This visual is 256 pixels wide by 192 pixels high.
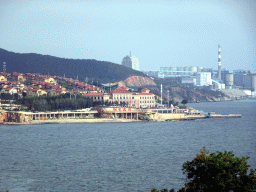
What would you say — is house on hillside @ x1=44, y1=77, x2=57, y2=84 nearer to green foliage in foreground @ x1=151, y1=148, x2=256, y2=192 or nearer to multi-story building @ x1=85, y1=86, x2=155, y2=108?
multi-story building @ x1=85, y1=86, x2=155, y2=108

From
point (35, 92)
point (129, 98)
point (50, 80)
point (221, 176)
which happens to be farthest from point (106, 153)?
point (50, 80)

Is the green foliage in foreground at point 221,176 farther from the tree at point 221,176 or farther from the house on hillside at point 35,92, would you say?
the house on hillside at point 35,92

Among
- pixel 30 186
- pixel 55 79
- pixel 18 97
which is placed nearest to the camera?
pixel 30 186

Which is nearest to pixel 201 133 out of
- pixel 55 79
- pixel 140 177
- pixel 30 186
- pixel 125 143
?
pixel 125 143

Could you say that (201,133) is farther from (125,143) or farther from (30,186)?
(30,186)

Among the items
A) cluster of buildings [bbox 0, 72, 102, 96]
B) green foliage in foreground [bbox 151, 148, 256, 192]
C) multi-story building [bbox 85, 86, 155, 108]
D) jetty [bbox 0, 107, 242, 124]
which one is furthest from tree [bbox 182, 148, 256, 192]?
cluster of buildings [bbox 0, 72, 102, 96]

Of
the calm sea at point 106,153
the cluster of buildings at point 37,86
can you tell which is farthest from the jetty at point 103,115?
the cluster of buildings at point 37,86
